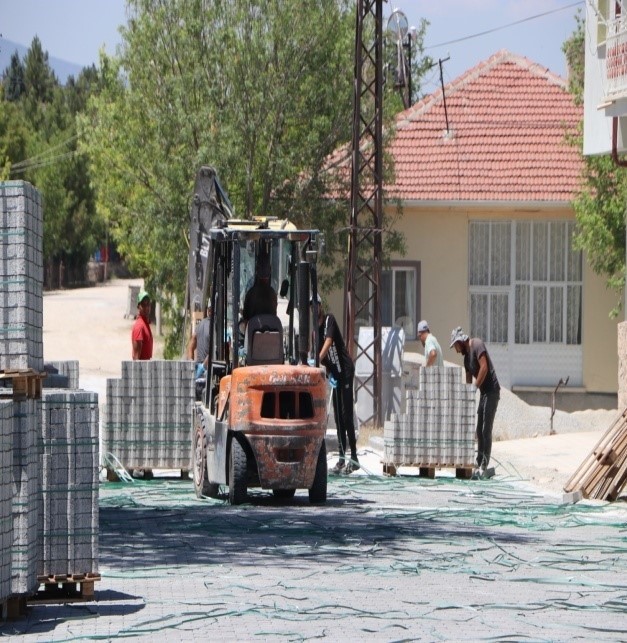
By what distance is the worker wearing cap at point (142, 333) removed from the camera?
20078 mm

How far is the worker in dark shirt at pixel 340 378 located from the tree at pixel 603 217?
11.4 meters

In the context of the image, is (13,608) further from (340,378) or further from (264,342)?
(340,378)

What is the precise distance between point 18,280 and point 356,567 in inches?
134

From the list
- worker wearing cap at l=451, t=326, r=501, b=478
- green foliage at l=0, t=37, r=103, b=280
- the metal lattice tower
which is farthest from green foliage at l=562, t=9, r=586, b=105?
green foliage at l=0, t=37, r=103, b=280

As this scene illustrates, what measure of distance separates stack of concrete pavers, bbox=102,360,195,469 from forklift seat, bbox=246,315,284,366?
8.45 ft

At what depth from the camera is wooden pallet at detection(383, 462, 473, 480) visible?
18.4 metres

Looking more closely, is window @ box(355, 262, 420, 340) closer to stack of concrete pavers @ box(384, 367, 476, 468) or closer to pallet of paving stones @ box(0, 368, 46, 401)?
stack of concrete pavers @ box(384, 367, 476, 468)

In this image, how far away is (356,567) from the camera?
10961 mm

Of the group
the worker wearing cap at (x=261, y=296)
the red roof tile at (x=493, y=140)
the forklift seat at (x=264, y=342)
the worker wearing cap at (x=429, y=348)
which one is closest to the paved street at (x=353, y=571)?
the forklift seat at (x=264, y=342)

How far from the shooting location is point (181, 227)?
3078cm

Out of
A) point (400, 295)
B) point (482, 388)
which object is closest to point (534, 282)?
point (400, 295)

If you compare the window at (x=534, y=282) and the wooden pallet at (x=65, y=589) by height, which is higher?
the window at (x=534, y=282)

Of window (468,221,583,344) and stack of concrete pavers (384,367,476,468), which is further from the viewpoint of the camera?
window (468,221,583,344)

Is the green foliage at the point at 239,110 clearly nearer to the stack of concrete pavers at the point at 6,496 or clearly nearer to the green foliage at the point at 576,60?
the green foliage at the point at 576,60
